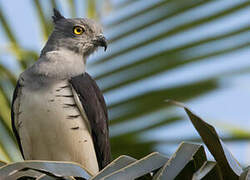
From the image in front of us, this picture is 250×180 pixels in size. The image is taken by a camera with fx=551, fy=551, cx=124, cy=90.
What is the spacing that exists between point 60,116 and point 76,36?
3.79ft

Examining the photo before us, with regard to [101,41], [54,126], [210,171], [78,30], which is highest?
[78,30]

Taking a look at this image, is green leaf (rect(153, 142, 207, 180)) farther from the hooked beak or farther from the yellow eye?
the yellow eye

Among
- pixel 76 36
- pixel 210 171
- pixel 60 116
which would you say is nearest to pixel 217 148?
pixel 210 171

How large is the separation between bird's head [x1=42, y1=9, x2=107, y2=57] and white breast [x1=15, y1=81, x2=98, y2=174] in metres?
0.79

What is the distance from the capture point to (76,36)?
445 centimetres

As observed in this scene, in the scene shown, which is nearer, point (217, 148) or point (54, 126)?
point (217, 148)

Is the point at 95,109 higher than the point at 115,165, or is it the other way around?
the point at 115,165

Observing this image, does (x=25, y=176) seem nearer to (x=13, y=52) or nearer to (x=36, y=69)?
(x=13, y=52)

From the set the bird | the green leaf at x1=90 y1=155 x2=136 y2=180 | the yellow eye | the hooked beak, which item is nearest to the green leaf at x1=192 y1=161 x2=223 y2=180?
the green leaf at x1=90 y1=155 x2=136 y2=180

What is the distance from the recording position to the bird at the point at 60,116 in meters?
3.47

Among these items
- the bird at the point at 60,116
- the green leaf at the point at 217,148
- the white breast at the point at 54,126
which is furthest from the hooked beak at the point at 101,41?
the green leaf at the point at 217,148

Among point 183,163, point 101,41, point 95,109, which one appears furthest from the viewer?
point 101,41

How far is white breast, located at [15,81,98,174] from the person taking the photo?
3.46m

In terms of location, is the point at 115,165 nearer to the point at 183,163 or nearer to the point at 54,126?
the point at 183,163
